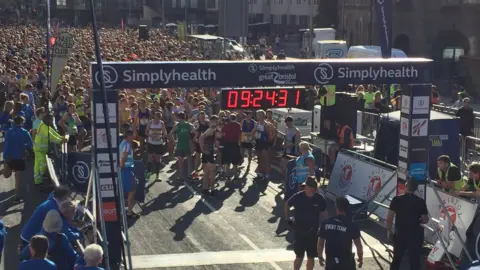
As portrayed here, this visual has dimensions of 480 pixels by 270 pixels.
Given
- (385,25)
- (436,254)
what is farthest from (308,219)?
(385,25)

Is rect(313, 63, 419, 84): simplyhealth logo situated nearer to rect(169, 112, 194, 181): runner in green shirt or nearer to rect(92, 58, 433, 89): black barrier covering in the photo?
rect(92, 58, 433, 89): black barrier covering

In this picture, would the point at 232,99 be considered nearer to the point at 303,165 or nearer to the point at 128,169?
the point at 303,165

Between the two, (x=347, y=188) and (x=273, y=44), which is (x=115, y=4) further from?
(x=347, y=188)

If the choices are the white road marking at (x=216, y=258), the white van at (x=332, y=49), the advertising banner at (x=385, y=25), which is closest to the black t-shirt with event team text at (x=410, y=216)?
the white road marking at (x=216, y=258)

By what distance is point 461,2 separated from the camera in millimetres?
43719

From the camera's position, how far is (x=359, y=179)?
51.8ft

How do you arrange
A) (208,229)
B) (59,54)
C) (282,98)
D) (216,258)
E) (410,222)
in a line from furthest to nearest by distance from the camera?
(59,54), (208,229), (282,98), (216,258), (410,222)

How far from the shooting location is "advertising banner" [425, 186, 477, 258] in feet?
40.4

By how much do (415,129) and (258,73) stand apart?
2955 mm

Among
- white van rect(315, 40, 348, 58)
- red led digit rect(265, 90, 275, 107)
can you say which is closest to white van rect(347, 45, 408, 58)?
white van rect(315, 40, 348, 58)

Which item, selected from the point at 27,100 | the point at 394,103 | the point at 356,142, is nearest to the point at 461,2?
the point at 394,103

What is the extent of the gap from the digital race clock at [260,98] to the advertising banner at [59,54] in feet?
34.0

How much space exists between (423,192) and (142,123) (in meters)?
8.80

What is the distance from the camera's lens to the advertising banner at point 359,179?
14883 mm
